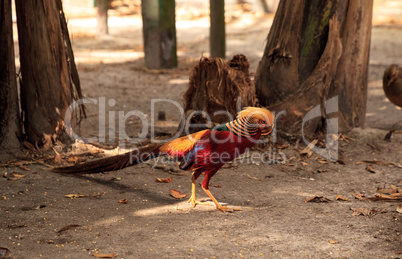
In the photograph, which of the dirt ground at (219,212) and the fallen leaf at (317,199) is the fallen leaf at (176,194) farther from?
the fallen leaf at (317,199)

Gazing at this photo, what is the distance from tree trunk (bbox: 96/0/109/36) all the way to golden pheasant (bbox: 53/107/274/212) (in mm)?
9884

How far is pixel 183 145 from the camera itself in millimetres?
3746

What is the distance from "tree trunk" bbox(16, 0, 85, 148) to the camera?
460 cm

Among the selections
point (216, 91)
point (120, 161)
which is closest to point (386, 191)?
point (216, 91)

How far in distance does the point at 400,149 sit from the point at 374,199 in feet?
5.49

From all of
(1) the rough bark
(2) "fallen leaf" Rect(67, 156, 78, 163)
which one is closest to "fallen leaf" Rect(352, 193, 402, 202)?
(1) the rough bark

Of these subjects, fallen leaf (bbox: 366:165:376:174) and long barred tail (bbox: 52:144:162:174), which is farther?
fallen leaf (bbox: 366:165:376:174)

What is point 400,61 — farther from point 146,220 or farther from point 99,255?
point 99,255

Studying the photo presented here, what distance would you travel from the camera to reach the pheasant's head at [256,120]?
3.41 m

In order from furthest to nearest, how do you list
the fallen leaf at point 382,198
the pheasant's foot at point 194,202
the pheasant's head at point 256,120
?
the fallen leaf at point 382,198, the pheasant's foot at point 194,202, the pheasant's head at point 256,120

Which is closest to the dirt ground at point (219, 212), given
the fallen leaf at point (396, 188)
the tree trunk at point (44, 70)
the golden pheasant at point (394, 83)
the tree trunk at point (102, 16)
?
the fallen leaf at point (396, 188)

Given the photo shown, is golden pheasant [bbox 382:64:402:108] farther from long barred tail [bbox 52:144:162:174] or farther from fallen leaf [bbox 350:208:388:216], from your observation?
long barred tail [bbox 52:144:162:174]

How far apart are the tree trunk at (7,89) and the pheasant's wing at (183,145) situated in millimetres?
1844

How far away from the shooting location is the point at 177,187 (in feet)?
14.2
